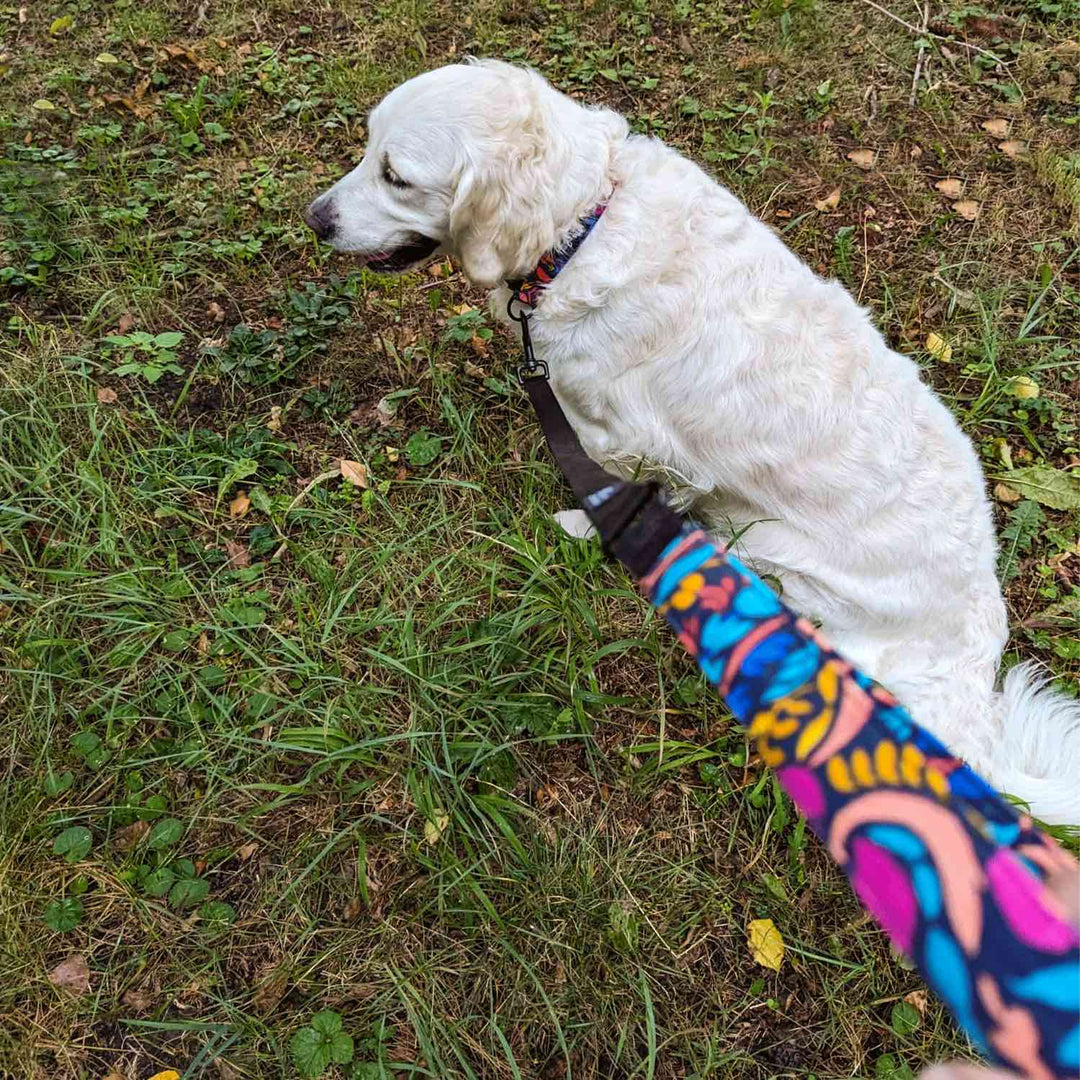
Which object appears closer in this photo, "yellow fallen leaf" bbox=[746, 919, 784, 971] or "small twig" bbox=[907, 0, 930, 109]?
"yellow fallen leaf" bbox=[746, 919, 784, 971]

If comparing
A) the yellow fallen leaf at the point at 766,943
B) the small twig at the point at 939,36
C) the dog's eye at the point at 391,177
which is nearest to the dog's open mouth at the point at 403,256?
the dog's eye at the point at 391,177

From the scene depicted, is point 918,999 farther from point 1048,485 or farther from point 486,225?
point 486,225

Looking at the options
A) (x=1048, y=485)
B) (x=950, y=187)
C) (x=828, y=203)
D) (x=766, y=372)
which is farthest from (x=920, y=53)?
(x=766, y=372)

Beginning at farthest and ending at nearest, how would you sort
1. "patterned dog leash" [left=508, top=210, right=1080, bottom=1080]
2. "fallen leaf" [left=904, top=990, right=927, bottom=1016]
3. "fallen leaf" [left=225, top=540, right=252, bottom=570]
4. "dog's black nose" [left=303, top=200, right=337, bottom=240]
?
1. "fallen leaf" [left=225, top=540, right=252, bottom=570]
2. "dog's black nose" [left=303, top=200, right=337, bottom=240]
3. "fallen leaf" [left=904, top=990, right=927, bottom=1016]
4. "patterned dog leash" [left=508, top=210, right=1080, bottom=1080]

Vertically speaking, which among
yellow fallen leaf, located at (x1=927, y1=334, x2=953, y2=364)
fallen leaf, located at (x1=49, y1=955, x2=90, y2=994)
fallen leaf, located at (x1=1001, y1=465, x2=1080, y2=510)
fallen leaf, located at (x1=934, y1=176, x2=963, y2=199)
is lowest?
fallen leaf, located at (x1=49, y1=955, x2=90, y2=994)

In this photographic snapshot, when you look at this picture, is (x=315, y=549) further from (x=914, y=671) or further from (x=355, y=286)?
(x=914, y=671)

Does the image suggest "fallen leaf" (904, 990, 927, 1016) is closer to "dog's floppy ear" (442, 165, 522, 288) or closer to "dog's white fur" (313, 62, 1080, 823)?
"dog's white fur" (313, 62, 1080, 823)

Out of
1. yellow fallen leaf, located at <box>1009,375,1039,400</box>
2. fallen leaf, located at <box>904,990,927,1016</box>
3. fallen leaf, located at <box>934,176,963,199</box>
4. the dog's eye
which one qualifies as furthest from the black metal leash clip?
fallen leaf, located at <box>934,176,963,199</box>

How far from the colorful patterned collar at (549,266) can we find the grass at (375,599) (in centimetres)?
A: 75

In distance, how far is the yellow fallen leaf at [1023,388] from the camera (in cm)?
328

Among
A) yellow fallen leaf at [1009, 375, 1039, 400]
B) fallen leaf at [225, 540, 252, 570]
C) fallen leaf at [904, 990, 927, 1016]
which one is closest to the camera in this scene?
fallen leaf at [904, 990, 927, 1016]

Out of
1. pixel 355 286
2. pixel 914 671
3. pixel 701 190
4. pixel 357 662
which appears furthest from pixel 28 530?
pixel 914 671

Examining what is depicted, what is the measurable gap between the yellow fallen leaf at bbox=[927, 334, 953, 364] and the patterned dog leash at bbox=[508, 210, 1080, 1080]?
115 inches

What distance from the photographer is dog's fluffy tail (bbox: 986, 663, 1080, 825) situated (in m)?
2.22
